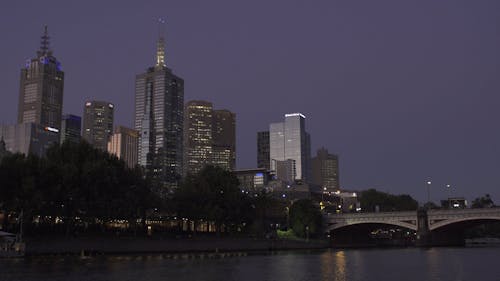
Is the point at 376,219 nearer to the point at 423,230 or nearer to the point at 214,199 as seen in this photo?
the point at 423,230

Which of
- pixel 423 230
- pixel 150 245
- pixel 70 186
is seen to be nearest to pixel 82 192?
pixel 70 186

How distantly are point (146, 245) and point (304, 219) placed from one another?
58075mm

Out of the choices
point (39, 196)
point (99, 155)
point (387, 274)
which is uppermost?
point (99, 155)

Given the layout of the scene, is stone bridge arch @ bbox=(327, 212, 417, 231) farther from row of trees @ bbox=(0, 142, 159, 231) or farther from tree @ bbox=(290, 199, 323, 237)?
row of trees @ bbox=(0, 142, 159, 231)

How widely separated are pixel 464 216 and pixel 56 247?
10141cm

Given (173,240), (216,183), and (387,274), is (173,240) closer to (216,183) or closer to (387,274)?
(216,183)

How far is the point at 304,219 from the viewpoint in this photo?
16075 cm

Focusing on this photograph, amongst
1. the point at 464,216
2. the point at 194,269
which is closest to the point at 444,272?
the point at 194,269

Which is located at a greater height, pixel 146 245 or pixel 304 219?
pixel 304 219

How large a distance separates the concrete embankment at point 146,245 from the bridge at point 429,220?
73.3 ft

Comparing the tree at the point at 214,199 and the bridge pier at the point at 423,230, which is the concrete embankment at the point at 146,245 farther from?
the bridge pier at the point at 423,230

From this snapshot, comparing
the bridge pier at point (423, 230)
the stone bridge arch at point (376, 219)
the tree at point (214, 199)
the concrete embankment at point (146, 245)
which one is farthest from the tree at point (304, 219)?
the bridge pier at point (423, 230)

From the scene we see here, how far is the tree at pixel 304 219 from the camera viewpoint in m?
161

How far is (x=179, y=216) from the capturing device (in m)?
134
